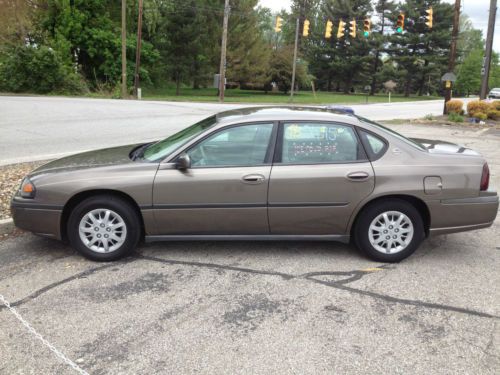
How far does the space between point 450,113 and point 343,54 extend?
5044 centimetres

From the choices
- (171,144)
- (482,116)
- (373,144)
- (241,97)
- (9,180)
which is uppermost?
(241,97)

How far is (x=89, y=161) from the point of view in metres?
4.70

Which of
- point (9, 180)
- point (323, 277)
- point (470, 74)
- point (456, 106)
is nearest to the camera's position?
point (323, 277)

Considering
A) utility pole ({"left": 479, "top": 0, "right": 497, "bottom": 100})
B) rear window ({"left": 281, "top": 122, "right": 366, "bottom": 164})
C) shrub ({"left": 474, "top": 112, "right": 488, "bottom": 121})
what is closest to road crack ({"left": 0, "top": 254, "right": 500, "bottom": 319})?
rear window ({"left": 281, "top": 122, "right": 366, "bottom": 164})

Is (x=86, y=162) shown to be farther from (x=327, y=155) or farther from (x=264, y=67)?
(x=264, y=67)

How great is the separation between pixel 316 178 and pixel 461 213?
56.5 inches

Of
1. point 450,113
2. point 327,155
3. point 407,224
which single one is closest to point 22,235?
point 327,155

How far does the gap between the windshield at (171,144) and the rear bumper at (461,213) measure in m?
2.28

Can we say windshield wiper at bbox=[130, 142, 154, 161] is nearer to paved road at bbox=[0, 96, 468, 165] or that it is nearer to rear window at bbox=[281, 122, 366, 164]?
rear window at bbox=[281, 122, 366, 164]

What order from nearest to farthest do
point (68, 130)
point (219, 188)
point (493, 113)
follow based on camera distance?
point (219, 188), point (68, 130), point (493, 113)

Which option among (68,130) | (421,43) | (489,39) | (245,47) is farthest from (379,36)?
(68,130)

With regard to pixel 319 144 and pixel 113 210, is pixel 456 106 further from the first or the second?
pixel 113 210

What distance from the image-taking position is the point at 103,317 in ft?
11.3

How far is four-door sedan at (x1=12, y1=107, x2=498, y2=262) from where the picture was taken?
4.30m
